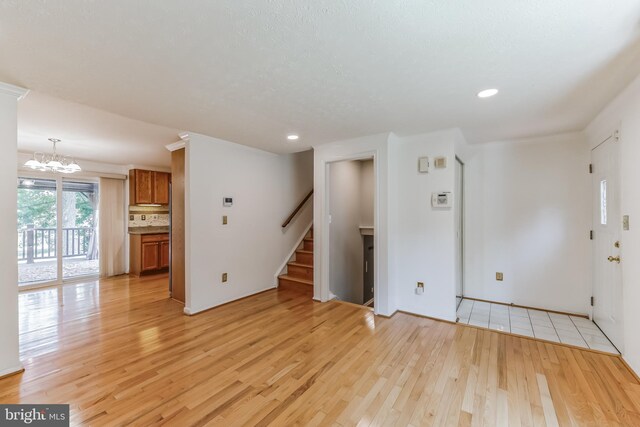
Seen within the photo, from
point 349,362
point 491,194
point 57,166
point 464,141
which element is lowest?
point 349,362

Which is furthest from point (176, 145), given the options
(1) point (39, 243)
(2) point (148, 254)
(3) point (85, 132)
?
(1) point (39, 243)

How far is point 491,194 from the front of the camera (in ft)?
12.6

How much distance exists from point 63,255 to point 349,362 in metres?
5.99

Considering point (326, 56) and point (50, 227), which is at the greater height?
point (326, 56)

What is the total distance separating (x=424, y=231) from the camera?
3.35 meters

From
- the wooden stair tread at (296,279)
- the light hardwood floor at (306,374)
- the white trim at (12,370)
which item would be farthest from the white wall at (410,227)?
the white trim at (12,370)

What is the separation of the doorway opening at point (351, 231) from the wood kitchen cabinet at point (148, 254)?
12.7 ft

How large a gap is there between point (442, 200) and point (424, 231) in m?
0.44

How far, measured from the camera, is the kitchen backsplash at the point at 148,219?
5.91 meters

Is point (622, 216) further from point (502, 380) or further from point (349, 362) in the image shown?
point (349, 362)

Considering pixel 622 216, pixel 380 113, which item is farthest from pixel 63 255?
pixel 622 216

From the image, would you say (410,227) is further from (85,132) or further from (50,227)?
(50,227)

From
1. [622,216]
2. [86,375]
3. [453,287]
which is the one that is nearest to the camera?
[86,375]

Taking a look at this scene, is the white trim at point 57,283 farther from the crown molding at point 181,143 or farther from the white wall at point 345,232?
the white wall at point 345,232
